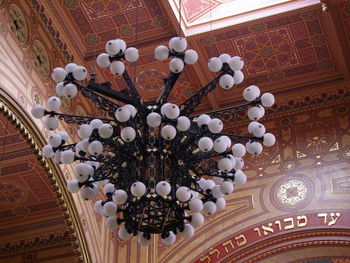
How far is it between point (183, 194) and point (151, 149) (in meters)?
0.45

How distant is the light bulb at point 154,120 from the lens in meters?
5.34

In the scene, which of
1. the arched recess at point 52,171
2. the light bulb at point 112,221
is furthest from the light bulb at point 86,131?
the arched recess at point 52,171

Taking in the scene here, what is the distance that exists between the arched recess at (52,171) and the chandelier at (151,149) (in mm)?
1802

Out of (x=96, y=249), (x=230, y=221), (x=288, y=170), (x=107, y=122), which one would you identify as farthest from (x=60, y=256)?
(x=107, y=122)

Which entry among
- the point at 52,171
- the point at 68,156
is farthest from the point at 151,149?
the point at 52,171

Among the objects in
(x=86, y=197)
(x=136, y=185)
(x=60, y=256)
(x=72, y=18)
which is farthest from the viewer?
(x=60, y=256)

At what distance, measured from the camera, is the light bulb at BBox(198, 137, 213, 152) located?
17.6ft

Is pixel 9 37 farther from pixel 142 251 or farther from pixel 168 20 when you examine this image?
pixel 142 251

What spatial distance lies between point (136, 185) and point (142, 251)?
3853 millimetres

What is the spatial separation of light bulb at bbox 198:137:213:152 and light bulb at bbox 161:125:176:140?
0.22 meters

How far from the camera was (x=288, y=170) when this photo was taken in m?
8.86

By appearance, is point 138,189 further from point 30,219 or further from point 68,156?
point 30,219

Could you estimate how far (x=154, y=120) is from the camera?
5344 mm

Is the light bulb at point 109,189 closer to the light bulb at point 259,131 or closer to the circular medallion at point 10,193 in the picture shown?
the light bulb at point 259,131
